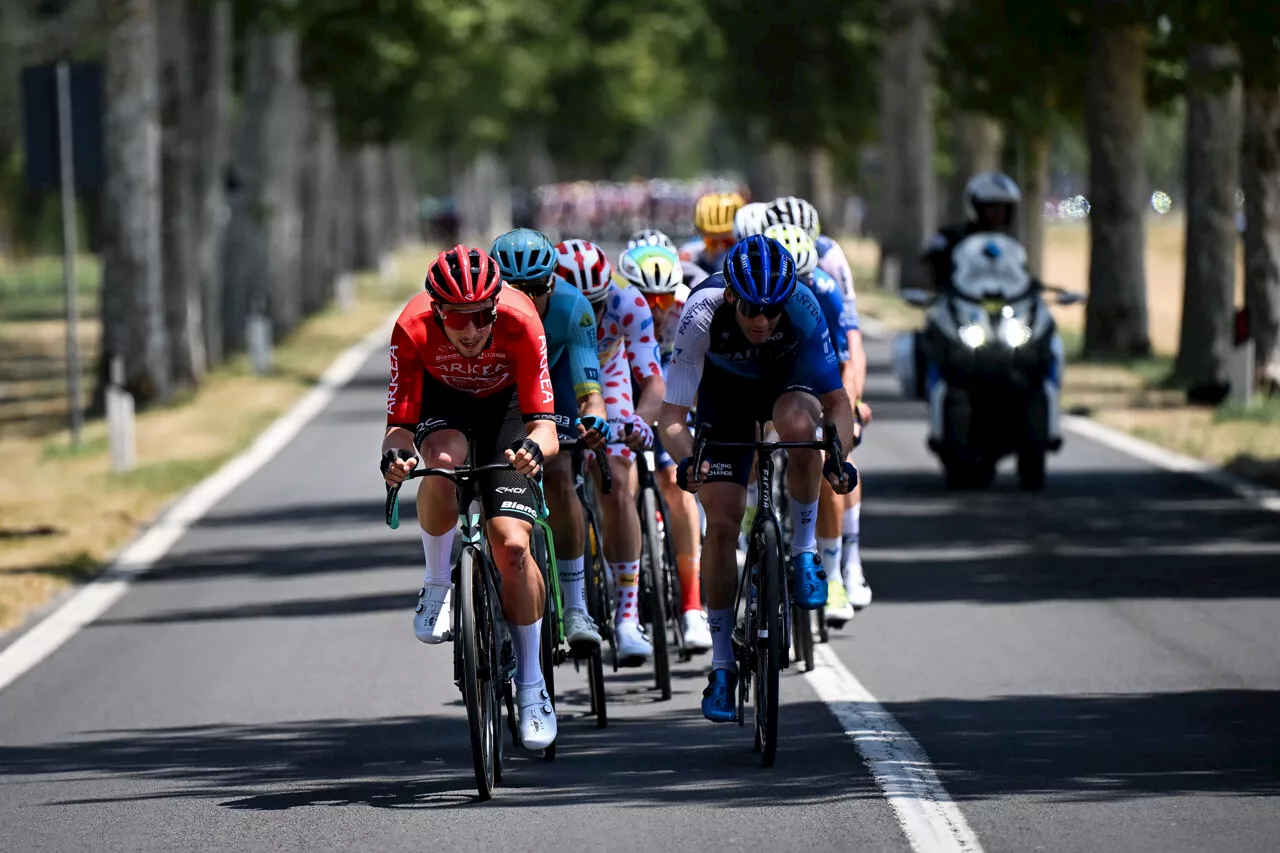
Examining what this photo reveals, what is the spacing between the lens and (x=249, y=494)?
66.1 ft

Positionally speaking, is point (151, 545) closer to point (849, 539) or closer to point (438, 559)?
point (849, 539)

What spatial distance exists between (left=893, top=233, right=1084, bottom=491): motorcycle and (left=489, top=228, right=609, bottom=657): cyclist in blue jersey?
8.05 metres

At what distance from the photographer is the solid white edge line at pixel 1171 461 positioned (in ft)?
59.1

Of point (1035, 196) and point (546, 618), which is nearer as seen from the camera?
point (546, 618)

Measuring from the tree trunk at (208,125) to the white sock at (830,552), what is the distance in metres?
20.6

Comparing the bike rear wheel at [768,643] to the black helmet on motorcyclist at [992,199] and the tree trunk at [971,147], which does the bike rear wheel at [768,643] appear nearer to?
the black helmet on motorcyclist at [992,199]

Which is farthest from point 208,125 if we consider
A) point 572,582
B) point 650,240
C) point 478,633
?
point 478,633

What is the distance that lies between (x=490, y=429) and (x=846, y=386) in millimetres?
2803

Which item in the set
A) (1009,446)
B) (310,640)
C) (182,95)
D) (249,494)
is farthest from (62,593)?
(182,95)

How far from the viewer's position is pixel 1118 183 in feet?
101

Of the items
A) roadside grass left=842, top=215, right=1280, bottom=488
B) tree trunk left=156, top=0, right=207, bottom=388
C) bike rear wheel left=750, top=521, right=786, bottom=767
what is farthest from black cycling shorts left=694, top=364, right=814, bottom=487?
tree trunk left=156, top=0, right=207, bottom=388

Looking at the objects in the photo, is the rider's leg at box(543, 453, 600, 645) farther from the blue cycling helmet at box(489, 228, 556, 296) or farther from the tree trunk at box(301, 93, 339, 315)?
the tree trunk at box(301, 93, 339, 315)

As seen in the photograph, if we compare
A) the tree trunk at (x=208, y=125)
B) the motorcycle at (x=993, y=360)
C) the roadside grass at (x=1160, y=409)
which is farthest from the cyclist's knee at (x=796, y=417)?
the tree trunk at (x=208, y=125)

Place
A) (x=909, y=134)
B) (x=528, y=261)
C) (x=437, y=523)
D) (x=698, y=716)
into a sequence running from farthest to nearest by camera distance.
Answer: (x=909, y=134)
(x=698, y=716)
(x=528, y=261)
(x=437, y=523)
